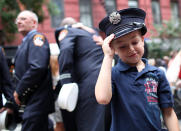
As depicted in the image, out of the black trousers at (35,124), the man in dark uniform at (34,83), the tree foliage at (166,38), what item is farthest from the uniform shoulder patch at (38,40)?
the tree foliage at (166,38)

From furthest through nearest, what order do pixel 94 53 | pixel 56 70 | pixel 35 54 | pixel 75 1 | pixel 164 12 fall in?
1. pixel 164 12
2. pixel 75 1
3. pixel 56 70
4. pixel 35 54
5. pixel 94 53

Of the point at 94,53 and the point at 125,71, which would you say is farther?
the point at 94,53

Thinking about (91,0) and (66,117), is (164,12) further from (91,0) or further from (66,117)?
(66,117)

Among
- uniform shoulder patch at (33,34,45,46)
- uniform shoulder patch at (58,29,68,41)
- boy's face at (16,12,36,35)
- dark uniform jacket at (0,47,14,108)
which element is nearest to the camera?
uniform shoulder patch at (58,29,68,41)

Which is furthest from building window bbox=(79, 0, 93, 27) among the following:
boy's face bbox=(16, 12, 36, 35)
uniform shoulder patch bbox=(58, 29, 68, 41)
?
uniform shoulder patch bbox=(58, 29, 68, 41)

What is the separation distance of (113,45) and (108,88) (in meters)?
0.31

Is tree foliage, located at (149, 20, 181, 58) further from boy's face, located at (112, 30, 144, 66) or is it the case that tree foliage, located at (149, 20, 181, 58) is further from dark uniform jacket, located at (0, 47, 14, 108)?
boy's face, located at (112, 30, 144, 66)

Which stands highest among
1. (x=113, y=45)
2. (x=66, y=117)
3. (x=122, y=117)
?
(x=113, y=45)

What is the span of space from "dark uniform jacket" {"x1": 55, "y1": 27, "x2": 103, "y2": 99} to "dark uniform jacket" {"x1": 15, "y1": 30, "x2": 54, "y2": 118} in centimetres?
37

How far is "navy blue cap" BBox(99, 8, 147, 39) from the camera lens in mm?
1649

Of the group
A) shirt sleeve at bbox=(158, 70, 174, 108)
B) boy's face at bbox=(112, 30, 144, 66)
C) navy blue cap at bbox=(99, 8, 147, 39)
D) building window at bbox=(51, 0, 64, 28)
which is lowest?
shirt sleeve at bbox=(158, 70, 174, 108)

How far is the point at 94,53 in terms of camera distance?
294cm

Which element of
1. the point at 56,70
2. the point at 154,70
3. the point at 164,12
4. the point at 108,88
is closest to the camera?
the point at 108,88

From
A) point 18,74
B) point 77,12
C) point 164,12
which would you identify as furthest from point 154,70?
point 164,12
